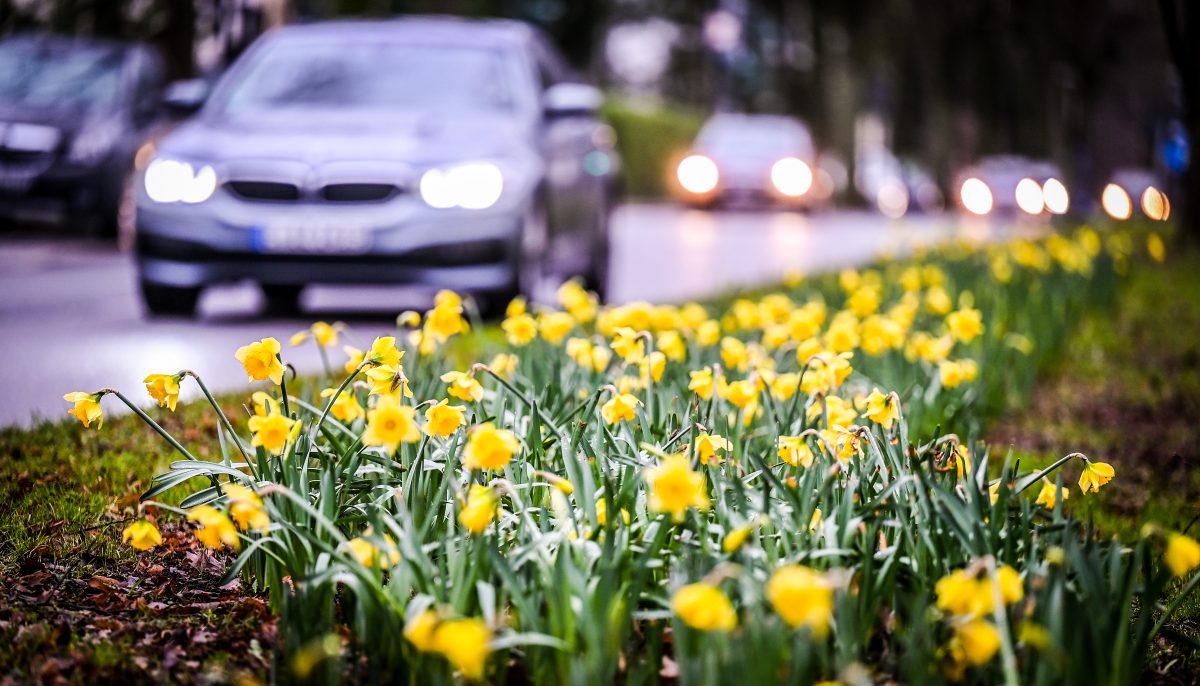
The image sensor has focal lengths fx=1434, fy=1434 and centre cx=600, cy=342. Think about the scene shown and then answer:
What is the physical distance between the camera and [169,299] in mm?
7711

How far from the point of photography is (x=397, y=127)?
7586mm

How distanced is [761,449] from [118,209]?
35.1 feet

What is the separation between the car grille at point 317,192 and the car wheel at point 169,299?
0.64 meters

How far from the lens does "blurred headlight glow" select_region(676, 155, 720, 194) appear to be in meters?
22.9

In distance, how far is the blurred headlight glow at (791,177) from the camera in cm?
2294

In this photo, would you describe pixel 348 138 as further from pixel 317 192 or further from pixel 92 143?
pixel 92 143

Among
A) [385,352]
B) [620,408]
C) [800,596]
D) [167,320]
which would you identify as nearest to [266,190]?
[167,320]

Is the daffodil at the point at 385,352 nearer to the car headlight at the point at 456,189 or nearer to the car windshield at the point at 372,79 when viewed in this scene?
the car headlight at the point at 456,189

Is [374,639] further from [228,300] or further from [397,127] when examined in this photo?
[228,300]

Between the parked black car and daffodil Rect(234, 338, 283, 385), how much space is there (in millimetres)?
10397

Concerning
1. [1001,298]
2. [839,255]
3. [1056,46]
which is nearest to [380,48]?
[1001,298]

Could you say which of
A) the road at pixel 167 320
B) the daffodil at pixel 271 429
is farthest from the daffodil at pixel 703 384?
the road at pixel 167 320

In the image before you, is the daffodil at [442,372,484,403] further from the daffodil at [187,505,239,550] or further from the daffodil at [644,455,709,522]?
the daffodil at [644,455,709,522]

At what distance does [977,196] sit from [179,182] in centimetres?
2383
